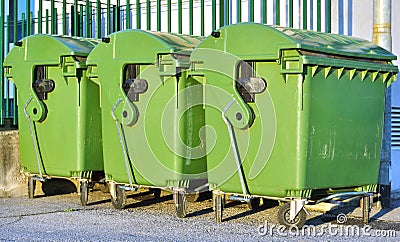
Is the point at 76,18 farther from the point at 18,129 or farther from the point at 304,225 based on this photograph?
the point at 304,225

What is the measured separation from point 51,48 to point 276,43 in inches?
107

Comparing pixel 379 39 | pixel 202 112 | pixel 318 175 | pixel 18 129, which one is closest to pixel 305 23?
pixel 379 39

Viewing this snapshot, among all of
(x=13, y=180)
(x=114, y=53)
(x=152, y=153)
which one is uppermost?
(x=114, y=53)

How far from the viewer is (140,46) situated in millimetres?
7336

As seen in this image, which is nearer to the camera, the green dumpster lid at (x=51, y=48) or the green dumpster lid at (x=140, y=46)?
the green dumpster lid at (x=140, y=46)

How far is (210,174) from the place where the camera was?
7004 mm

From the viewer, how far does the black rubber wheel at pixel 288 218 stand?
6613 mm

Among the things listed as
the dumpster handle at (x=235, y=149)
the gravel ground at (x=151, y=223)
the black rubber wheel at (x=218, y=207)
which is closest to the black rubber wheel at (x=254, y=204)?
the gravel ground at (x=151, y=223)

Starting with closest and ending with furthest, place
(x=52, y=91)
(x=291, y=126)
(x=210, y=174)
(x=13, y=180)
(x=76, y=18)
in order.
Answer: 1. (x=291, y=126)
2. (x=210, y=174)
3. (x=52, y=91)
4. (x=13, y=180)
5. (x=76, y=18)

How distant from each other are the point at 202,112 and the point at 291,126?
1138 mm

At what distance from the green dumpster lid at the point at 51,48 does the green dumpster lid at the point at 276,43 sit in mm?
1645

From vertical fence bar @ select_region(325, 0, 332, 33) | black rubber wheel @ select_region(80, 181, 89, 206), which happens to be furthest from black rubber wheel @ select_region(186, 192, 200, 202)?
vertical fence bar @ select_region(325, 0, 332, 33)

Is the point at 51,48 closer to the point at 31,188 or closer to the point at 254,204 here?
the point at 31,188

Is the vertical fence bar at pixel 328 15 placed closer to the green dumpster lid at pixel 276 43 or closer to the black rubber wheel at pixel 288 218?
the green dumpster lid at pixel 276 43
